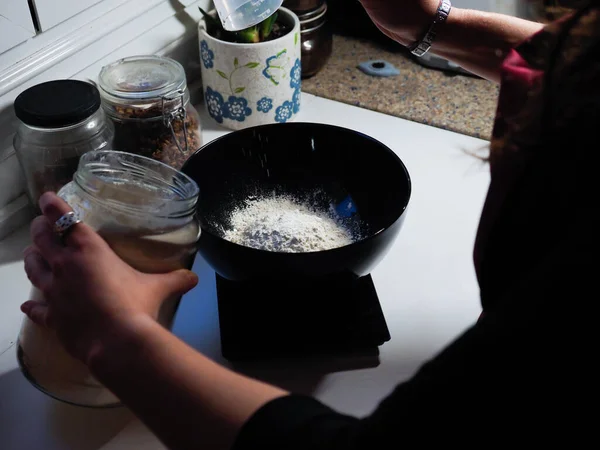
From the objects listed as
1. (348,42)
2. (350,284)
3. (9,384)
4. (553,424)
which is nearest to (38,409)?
(9,384)

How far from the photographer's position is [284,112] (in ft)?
3.23

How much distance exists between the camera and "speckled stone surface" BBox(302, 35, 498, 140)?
3.35ft

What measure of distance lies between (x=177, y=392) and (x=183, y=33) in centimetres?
73

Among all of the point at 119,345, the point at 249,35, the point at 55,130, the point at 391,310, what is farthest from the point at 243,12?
the point at 119,345

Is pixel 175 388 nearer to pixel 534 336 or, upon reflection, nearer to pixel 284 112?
pixel 534 336

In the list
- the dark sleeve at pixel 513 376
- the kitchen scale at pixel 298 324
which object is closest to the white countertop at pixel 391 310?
the kitchen scale at pixel 298 324

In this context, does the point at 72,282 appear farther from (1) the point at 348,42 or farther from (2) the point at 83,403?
(1) the point at 348,42

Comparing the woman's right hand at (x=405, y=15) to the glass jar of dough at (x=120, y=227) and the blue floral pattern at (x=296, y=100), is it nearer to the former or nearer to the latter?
the blue floral pattern at (x=296, y=100)

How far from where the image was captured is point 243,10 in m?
0.86

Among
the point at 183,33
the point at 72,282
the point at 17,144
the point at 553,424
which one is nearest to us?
the point at 553,424

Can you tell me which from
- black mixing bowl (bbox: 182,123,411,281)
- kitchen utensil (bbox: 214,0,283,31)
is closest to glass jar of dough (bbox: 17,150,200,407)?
black mixing bowl (bbox: 182,123,411,281)

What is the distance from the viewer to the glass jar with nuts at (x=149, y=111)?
0.78 m

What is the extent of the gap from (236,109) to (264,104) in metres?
0.04

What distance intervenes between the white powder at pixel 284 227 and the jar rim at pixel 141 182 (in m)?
0.12
